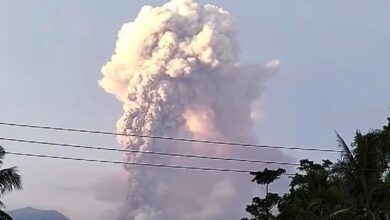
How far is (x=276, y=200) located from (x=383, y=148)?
20.0 metres

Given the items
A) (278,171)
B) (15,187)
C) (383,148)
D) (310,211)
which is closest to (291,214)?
(310,211)

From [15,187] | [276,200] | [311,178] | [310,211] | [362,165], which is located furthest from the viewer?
[276,200]

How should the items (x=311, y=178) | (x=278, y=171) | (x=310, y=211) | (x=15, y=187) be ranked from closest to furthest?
1. (x=15, y=187)
2. (x=310, y=211)
3. (x=311, y=178)
4. (x=278, y=171)

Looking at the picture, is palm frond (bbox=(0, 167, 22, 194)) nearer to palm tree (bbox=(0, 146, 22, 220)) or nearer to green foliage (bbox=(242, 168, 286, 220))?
palm tree (bbox=(0, 146, 22, 220))

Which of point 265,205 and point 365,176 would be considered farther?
point 265,205

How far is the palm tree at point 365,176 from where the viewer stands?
88.7ft

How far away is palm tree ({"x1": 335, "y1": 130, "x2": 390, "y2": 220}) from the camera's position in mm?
27031

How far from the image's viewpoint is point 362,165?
88.6 feet

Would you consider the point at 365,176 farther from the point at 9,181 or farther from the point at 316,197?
the point at 9,181

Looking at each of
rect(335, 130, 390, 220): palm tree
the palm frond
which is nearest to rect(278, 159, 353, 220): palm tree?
rect(335, 130, 390, 220): palm tree

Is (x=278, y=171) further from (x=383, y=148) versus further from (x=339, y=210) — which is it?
(x=339, y=210)

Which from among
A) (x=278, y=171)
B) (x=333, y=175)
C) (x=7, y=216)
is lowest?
(x=7, y=216)

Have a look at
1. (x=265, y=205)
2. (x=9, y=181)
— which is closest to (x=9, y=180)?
(x=9, y=181)

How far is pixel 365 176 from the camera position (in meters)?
27.1
